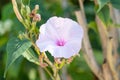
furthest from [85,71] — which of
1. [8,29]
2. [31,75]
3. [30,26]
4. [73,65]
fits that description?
[30,26]

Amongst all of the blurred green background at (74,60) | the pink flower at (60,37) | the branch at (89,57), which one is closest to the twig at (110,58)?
the branch at (89,57)

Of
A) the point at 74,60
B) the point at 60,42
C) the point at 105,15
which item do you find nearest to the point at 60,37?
the point at 60,42

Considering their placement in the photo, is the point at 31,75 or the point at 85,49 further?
the point at 31,75

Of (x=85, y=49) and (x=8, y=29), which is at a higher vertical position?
(x=85, y=49)

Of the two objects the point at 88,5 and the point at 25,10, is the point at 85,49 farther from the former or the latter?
the point at 88,5

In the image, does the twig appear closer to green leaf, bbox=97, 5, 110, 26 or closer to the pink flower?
green leaf, bbox=97, 5, 110, 26

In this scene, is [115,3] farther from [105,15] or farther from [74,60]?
[74,60]
